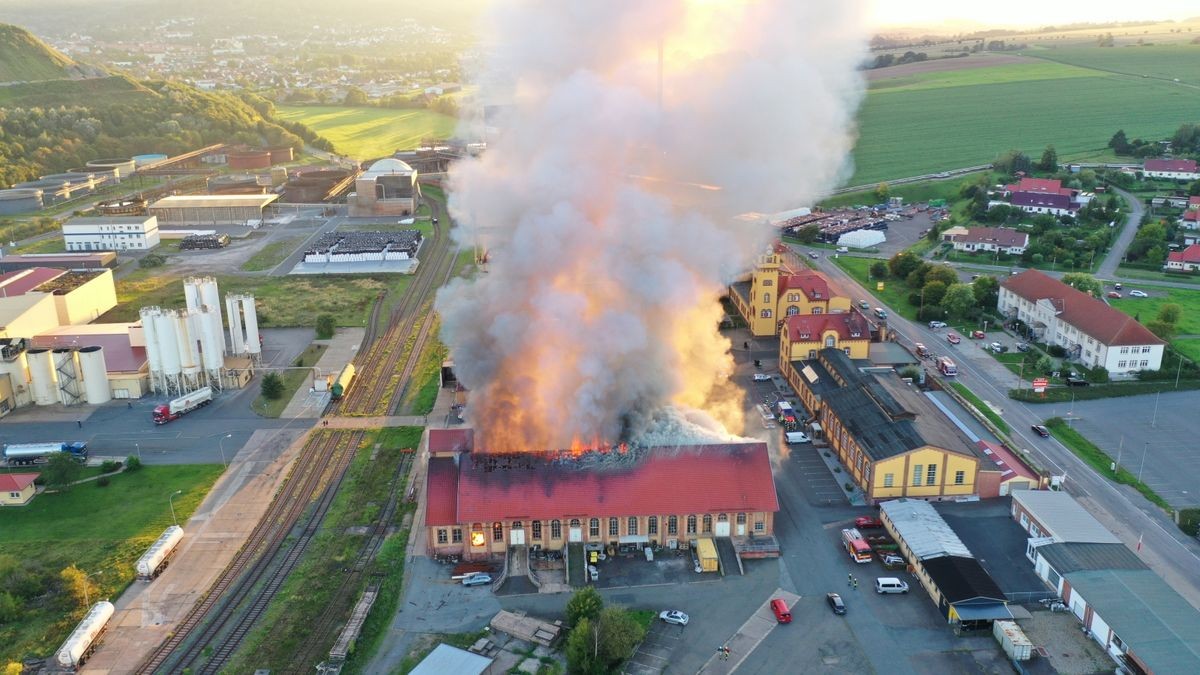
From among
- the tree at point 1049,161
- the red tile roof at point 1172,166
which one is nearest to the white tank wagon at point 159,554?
the tree at point 1049,161

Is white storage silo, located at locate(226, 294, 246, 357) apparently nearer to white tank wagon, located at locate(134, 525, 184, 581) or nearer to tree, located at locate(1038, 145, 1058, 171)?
white tank wagon, located at locate(134, 525, 184, 581)

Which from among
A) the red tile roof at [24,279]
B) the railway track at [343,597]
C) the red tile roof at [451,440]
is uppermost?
the red tile roof at [24,279]

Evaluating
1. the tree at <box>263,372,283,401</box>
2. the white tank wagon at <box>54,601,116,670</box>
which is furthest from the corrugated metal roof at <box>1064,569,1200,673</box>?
the tree at <box>263,372,283,401</box>

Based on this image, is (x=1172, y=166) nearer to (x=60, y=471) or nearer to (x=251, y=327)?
(x=251, y=327)

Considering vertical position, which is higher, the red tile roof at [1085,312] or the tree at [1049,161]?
the tree at [1049,161]

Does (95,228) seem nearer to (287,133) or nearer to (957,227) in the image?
(287,133)

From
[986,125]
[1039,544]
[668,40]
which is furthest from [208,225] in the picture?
[986,125]

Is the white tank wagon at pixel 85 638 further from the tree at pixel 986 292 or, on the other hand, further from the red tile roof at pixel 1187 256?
the red tile roof at pixel 1187 256
